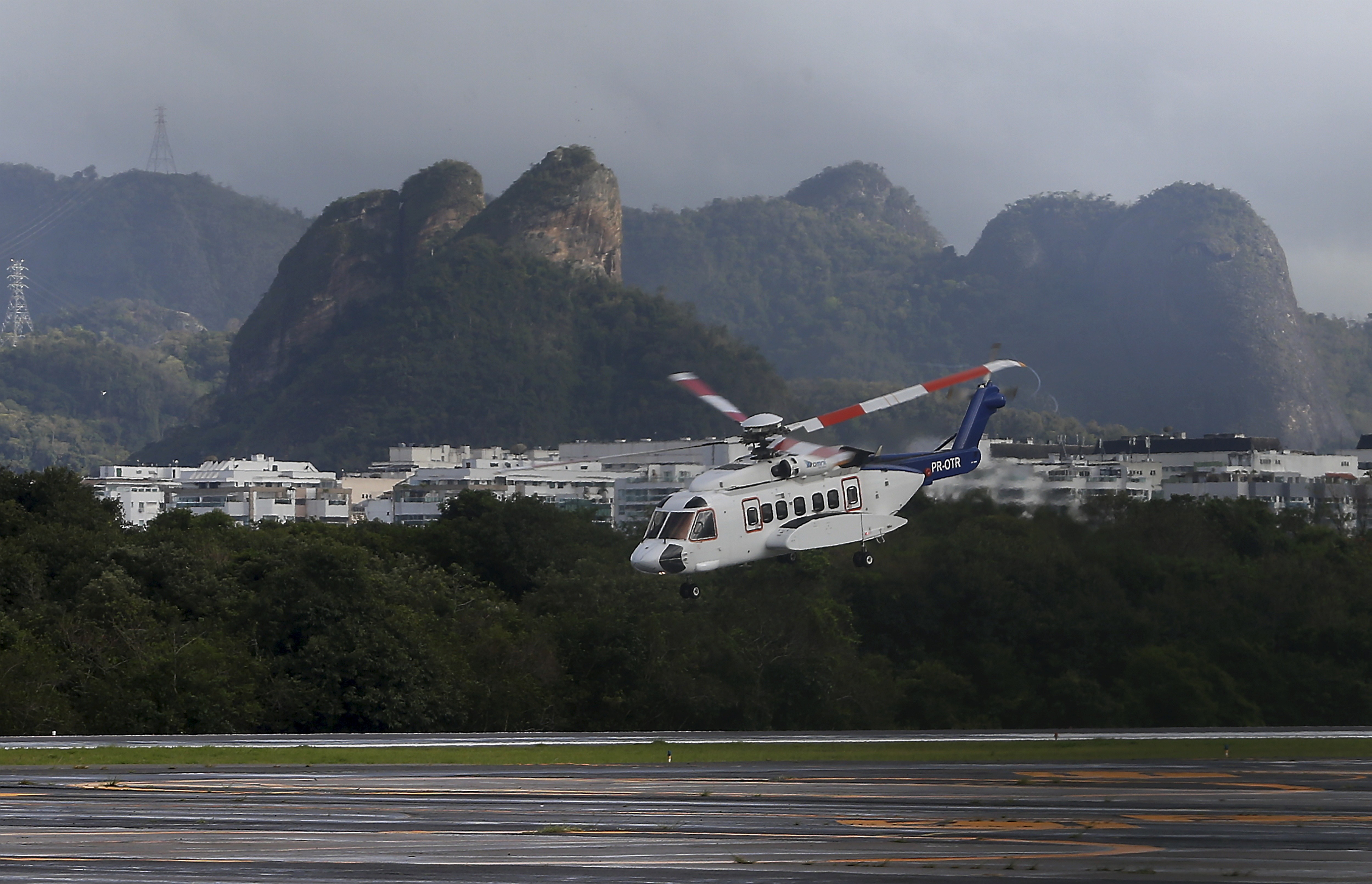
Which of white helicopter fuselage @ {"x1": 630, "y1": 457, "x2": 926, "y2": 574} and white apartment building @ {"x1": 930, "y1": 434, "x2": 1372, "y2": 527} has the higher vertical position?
white apartment building @ {"x1": 930, "y1": 434, "x2": 1372, "y2": 527}

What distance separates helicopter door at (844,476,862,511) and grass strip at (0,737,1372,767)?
6317mm

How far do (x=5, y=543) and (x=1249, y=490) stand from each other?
112m

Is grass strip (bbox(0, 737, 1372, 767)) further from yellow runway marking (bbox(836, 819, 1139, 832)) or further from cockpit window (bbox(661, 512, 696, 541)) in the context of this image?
yellow runway marking (bbox(836, 819, 1139, 832))

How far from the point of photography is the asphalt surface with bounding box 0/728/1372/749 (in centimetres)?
4038

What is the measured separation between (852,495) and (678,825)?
16159mm

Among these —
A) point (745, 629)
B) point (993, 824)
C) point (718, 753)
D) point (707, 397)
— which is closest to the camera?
point (993, 824)

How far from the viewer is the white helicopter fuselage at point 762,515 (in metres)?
37.8

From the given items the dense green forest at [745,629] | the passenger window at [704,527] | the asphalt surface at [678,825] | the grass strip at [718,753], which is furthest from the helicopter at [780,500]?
the dense green forest at [745,629]

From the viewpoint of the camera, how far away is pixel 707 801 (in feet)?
94.1

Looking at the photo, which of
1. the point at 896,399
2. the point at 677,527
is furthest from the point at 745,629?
the point at 896,399

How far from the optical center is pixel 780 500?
39125 mm

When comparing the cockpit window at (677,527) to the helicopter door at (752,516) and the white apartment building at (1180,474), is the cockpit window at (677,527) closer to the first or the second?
the helicopter door at (752,516)

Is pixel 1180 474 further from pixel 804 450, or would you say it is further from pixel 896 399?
pixel 896 399

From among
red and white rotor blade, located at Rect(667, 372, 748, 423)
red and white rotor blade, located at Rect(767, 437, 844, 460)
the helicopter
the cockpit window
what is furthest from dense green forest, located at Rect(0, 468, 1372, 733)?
red and white rotor blade, located at Rect(667, 372, 748, 423)
